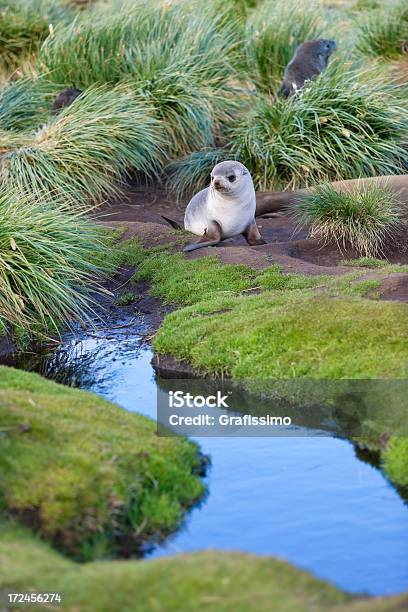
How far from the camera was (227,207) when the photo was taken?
989cm

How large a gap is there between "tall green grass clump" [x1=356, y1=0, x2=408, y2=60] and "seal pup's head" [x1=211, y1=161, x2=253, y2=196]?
7.76 metres

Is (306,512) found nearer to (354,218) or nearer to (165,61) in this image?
(354,218)

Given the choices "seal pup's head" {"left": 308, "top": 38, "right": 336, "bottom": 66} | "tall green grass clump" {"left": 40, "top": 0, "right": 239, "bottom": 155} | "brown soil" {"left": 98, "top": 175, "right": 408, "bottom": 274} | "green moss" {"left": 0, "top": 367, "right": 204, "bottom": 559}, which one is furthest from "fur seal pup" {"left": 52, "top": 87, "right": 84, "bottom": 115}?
"green moss" {"left": 0, "top": 367, "right": 204, "bottom": 559}

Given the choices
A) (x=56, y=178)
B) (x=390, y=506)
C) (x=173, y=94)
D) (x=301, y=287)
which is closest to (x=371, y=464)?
(x=390, y=506)

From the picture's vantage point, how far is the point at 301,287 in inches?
340

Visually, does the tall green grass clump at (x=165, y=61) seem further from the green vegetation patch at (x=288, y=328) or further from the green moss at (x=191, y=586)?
the green moss at (x=191, y=586)

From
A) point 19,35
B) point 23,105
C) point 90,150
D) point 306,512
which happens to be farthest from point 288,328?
point 19,35

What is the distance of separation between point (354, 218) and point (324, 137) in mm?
2398

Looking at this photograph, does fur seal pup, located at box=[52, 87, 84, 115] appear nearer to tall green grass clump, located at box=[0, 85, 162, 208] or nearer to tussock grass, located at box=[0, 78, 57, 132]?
tussock grass, located at box=[0, 78, 57, 132]

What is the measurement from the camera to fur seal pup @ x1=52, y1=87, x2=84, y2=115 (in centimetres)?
1345

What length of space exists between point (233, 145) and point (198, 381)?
616 cm

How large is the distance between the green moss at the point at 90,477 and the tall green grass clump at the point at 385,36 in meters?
12.2

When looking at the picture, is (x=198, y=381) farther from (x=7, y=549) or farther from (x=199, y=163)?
(x=199, y=163)

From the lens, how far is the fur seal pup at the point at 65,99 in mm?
13453
